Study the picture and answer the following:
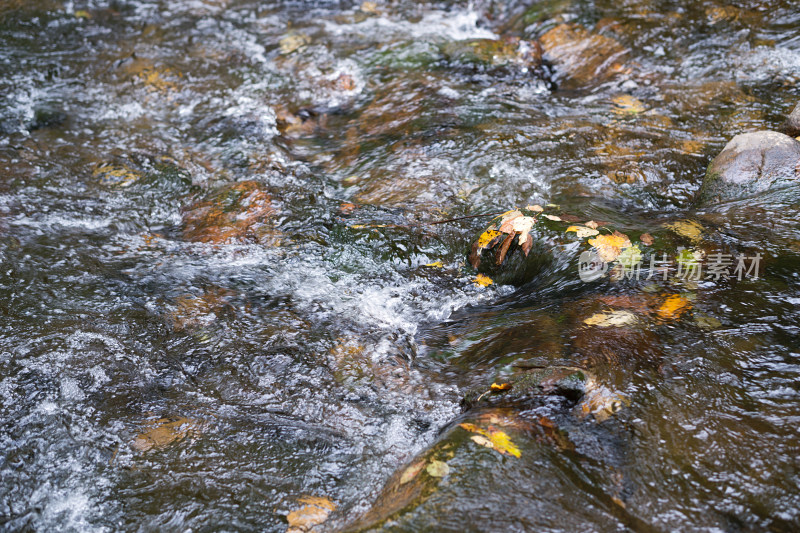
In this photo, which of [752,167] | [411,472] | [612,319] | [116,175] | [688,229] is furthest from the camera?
[116,175]

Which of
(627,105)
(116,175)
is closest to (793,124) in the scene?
(627,105)

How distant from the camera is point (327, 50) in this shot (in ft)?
24.5

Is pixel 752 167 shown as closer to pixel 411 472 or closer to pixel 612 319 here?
pixel 612 319

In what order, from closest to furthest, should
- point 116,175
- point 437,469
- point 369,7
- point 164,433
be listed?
point 437,469, point 164,433, point 116,175, point 369,7

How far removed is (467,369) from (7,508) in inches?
91.9

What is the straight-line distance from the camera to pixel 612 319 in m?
3.03

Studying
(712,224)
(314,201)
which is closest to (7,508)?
(314,201)

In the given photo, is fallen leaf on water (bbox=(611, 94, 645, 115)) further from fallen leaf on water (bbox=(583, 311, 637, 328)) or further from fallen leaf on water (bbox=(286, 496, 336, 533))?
fallen leaf on water (bbox=(286, 496, 336, 533))

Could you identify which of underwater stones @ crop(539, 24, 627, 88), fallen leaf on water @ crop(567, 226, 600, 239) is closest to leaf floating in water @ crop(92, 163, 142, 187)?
fallen leaf on water @ crop(567, 226, 600, 239)

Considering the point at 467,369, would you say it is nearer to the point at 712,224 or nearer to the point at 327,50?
the point at 712,224

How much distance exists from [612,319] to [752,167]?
6.77 feet

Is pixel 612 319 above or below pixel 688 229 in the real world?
below

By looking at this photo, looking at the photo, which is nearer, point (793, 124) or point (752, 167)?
point (752, 167)

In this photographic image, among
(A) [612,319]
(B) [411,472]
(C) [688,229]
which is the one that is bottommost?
(B) [411,472]
